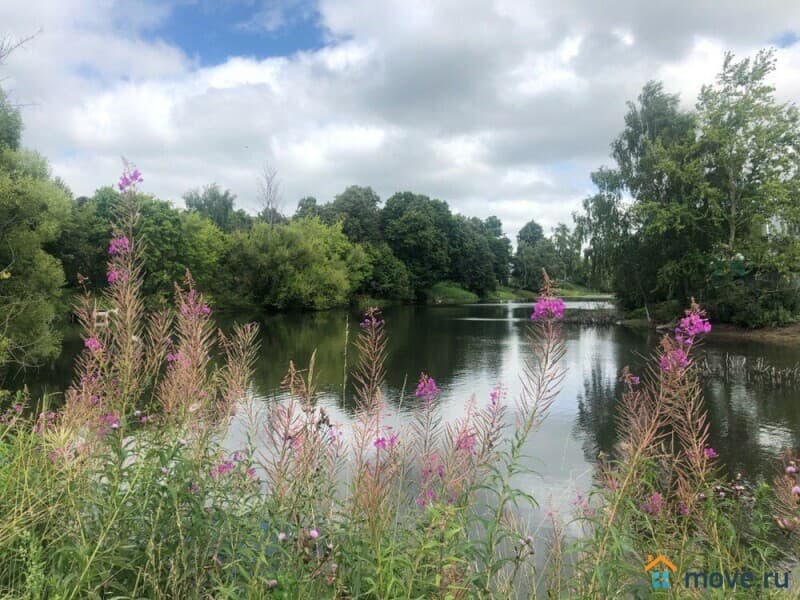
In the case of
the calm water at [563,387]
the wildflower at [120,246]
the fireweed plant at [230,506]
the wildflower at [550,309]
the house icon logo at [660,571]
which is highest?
the wildflower at [120,246]

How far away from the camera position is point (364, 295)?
2474 inches

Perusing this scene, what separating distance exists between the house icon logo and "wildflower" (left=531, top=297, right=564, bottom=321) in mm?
1344

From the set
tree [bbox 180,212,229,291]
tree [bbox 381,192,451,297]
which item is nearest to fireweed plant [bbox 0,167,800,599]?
tree [bbox 180,212,229,291]

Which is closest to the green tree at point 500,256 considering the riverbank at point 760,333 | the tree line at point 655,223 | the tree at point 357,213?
the tree at point 357,213

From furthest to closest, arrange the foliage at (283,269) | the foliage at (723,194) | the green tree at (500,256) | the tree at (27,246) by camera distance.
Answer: the green tree at (500,256) → the foliage at (283,269) → the foliage at (723,194) → the tree at (27,246)

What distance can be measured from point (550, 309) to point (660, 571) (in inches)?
62.9

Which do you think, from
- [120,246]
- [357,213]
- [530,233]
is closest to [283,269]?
[357,213]

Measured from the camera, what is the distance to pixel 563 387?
15.4 meters

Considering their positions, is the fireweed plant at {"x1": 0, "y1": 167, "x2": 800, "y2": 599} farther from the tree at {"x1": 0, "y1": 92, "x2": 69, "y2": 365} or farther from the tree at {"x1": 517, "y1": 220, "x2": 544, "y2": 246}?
the tree at {"x1": 517, "y1": 220, "x2": 544, "y2": 246}

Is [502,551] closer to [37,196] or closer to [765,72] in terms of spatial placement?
[37,196]

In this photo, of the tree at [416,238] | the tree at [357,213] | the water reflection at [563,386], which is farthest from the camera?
the tree at [416,238]

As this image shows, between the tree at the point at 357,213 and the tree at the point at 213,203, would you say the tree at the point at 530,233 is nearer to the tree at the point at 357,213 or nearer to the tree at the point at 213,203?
→ the tree at the point at 357,213

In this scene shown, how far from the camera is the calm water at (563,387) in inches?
346

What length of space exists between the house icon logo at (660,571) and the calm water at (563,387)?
2.02 m
